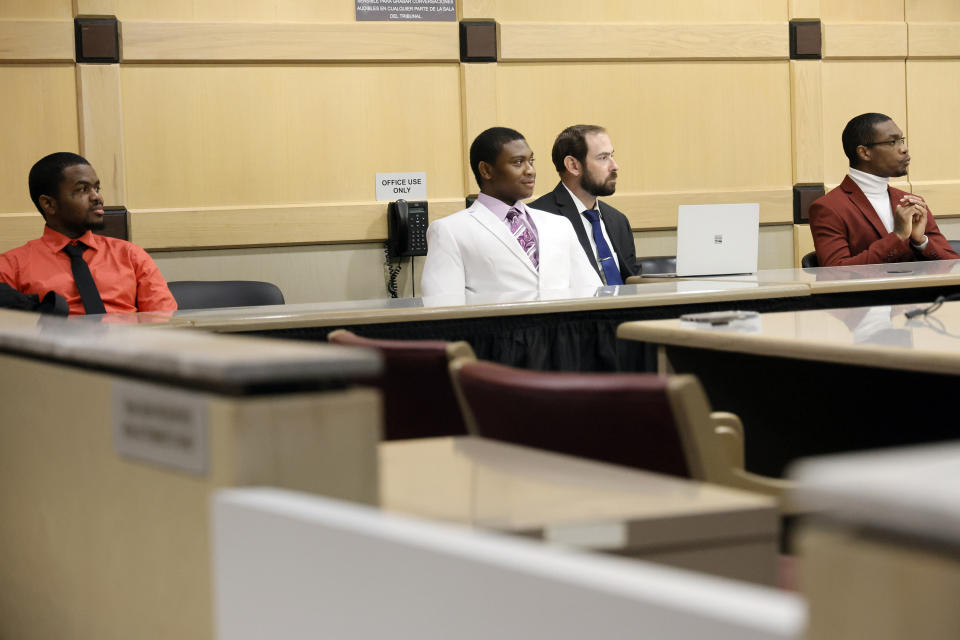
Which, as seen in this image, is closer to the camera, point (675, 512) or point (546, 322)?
point (675, 512)

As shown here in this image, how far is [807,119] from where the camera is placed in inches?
245

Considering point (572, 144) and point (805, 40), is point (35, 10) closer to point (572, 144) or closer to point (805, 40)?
point (572, 144)

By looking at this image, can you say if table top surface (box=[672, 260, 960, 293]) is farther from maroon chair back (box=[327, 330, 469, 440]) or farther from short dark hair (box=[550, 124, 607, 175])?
maroon chair back (box=[327, 330, 469, 440])

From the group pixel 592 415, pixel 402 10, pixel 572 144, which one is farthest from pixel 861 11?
pixel 592 415

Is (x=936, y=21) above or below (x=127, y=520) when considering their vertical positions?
above

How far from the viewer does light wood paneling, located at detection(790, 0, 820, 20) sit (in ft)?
20.3

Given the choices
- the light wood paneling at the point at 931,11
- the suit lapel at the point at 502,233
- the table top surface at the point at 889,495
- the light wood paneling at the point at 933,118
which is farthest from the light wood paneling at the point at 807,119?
the table top surface at the point at 889,495

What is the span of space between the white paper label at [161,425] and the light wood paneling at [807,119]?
549 centimetres

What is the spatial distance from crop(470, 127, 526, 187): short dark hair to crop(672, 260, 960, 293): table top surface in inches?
37.7

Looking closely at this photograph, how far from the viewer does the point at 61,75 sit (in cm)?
524

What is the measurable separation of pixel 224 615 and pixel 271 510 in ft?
0.46

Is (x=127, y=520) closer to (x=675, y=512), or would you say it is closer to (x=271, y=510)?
(x=271, y=510)

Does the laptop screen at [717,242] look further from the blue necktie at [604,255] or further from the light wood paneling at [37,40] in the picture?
the light wood paneling at [37,40]

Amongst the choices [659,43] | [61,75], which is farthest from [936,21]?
[61,75]
